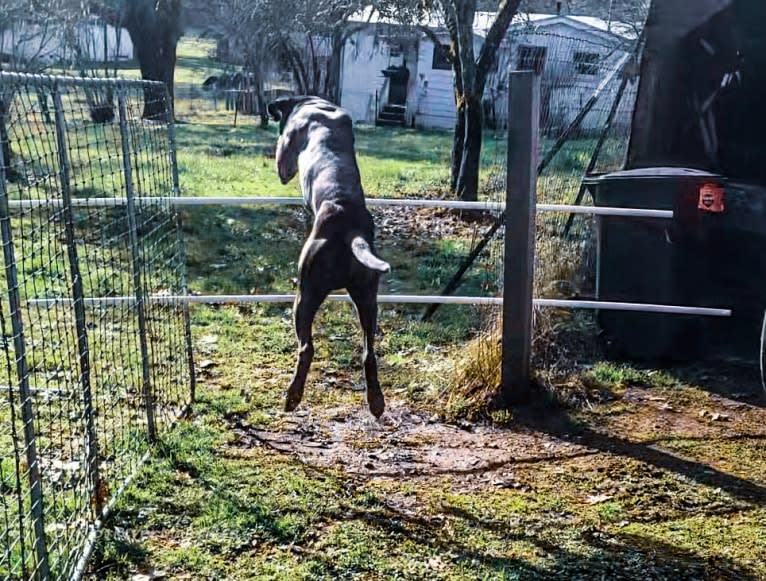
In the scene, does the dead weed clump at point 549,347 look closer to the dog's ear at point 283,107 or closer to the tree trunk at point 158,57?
the dog's ear at point 283,107

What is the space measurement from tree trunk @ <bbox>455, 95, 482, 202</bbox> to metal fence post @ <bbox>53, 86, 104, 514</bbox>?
914cm

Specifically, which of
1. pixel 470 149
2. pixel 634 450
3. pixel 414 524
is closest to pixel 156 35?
pixel 470 149

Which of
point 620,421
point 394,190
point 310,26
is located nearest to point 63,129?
point 620,421

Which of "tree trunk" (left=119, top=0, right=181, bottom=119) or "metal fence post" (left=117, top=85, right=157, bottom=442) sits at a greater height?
"tree trunk" (left=119, top=0, right=181, bottom=119)

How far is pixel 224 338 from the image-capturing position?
7023 millimetres

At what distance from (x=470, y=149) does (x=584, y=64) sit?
4290mm

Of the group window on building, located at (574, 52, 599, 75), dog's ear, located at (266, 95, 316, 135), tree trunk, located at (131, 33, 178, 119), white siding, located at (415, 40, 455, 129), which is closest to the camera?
dog's ear, located at (266, 95, 316, 135)

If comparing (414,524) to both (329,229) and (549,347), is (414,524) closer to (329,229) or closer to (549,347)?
(329,229)

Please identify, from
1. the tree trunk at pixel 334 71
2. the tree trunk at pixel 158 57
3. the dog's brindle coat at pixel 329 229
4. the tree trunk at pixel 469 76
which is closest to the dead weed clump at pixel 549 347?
the dog's brindle coat at pixel 329 229

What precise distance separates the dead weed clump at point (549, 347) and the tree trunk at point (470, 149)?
550 centimetres

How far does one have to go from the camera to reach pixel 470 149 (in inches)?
499

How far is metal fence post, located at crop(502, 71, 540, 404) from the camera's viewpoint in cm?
546

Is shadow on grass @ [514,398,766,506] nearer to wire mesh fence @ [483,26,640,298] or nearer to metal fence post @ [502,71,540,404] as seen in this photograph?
metal fence post @ [502,71,540,404]

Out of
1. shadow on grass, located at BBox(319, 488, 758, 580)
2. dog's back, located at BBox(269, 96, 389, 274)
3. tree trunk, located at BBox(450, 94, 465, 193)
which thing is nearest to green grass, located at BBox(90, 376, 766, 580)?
shadow on grass, located at BBox(319, 488, 758, 580)
